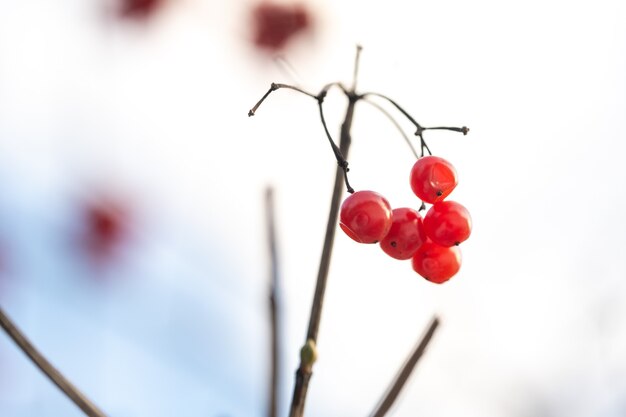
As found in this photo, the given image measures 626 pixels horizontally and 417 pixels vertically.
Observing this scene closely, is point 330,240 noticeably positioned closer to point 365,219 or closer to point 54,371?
point 54,371

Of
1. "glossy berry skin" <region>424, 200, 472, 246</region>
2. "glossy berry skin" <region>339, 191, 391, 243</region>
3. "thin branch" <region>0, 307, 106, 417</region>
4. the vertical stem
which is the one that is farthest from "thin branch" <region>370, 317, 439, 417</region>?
"glossy berry skin" <region>424, 200, 472, 246</region>

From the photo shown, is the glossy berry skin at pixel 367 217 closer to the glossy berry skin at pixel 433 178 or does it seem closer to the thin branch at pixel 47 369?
the glossy berry skin at pixel 433 178

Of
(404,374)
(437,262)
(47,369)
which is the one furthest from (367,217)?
(47,369)

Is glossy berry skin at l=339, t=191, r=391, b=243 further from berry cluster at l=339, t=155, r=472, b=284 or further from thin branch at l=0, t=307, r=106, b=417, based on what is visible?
thin branch at l=0, t=307, r=106, b=417

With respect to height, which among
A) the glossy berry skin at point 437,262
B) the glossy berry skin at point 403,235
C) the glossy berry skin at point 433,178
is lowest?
the glossy berry skin at point 437,262

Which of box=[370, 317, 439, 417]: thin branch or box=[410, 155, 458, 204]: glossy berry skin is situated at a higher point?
box=[410, 155, 458, 204]: glossy berry skin

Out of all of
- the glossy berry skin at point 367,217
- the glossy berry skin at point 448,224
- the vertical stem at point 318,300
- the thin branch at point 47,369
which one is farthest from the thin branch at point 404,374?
the glossy berry skin at point 448,224

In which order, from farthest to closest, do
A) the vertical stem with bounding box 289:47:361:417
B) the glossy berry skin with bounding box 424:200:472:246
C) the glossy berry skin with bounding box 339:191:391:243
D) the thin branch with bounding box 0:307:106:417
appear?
the glossy berry skin with bounding box 424:200:472:246 → the glossy berry skin with bounding box 339:191:391:243 → the vertical stem with bounding box 289:47:361:417 → the thin branch with bounding box 0:307:106:417
